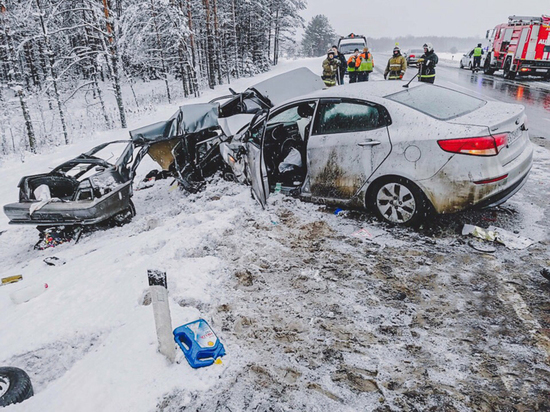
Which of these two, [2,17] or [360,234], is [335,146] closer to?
[360,234]

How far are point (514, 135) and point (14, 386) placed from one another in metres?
5.14

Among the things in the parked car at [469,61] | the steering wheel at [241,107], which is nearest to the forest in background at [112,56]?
the steering wheel at [241,107]

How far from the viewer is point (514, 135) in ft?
13.4

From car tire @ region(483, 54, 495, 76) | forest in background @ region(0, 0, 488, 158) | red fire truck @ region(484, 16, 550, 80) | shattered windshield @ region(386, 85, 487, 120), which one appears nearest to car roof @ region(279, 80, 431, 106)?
shattered windshield @ region(386, 85, 487, 120)

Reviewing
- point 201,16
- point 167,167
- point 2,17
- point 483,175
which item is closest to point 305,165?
point 483,175

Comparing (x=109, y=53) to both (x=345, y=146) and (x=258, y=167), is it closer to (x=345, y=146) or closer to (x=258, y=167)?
(x=258, y=167)

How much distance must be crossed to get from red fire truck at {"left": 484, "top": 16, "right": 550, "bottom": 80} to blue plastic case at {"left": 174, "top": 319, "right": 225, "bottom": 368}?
22.7 meters

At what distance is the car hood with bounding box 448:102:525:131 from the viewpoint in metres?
3.96

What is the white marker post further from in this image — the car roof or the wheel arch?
the car roof

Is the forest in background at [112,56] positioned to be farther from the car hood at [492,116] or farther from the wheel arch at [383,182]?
the car hood at [492,116]

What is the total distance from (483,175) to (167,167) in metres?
5.44

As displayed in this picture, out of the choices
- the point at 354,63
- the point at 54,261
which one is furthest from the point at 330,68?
the point at 54,261

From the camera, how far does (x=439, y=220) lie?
4.64 meters

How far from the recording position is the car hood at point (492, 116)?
396 cm
